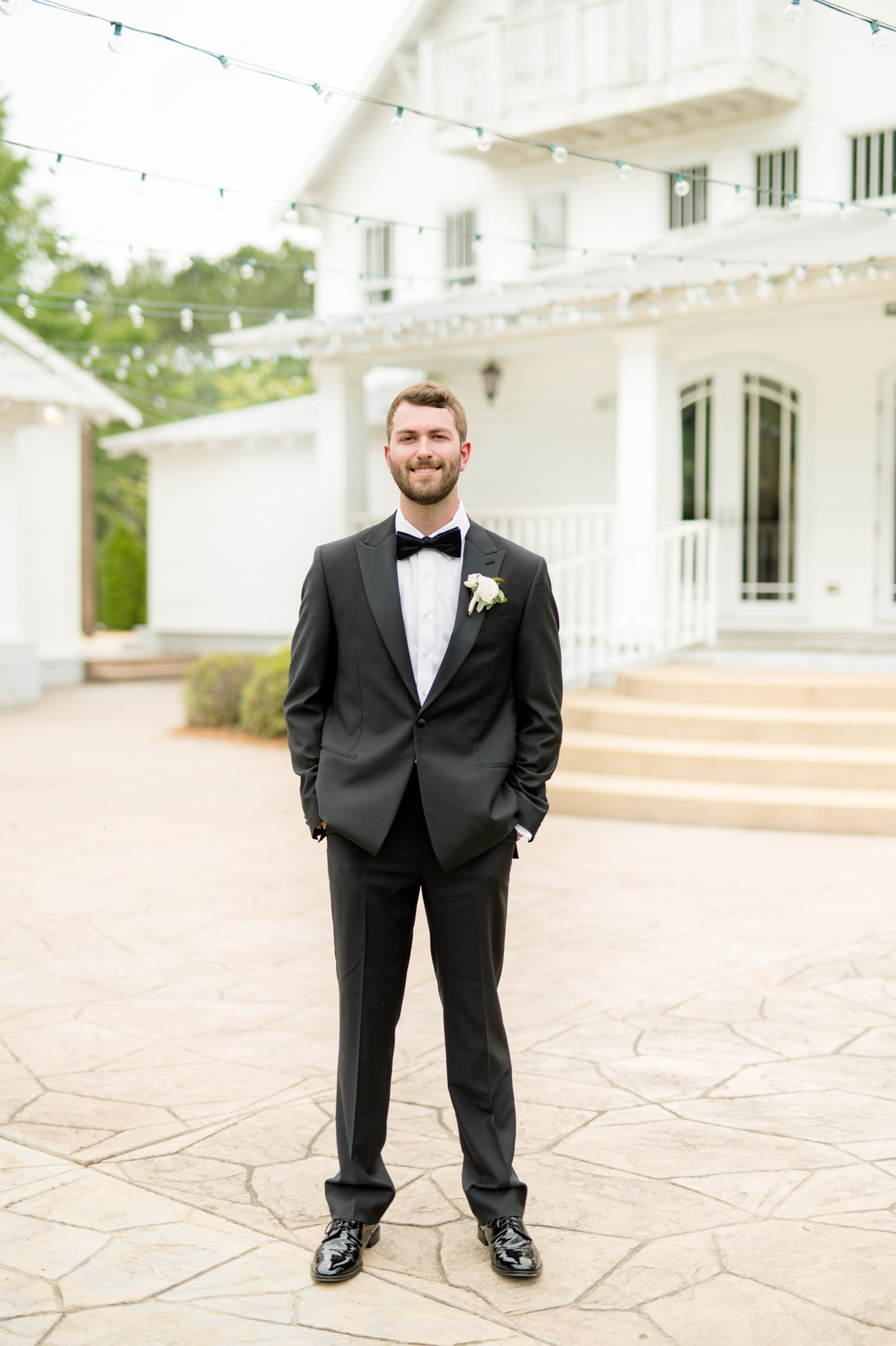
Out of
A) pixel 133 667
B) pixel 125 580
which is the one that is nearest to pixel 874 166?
pixel 133 667

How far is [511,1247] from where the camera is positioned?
112 inches

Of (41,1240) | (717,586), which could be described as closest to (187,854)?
(41,1240)

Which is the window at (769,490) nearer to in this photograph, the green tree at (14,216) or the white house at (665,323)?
the white house at (665,323)

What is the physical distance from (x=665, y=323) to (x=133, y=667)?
993 cm

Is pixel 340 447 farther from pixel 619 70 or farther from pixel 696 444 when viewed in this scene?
pixel 619 70

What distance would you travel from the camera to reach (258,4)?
1350 centimetres

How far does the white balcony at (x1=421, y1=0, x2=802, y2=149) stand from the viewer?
43.4 feet

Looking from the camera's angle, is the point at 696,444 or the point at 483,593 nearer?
the point at 483,593

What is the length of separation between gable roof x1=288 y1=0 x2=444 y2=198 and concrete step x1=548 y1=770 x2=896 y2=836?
10.5 metres

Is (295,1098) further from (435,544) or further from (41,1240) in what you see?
(435,544)

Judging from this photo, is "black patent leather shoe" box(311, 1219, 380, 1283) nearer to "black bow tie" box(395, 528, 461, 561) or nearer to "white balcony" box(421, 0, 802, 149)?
"black bow tie" box(395, 528, 461, 561)

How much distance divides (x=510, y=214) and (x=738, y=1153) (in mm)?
14336

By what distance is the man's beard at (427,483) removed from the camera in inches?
114

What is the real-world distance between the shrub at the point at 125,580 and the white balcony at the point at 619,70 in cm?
1261
